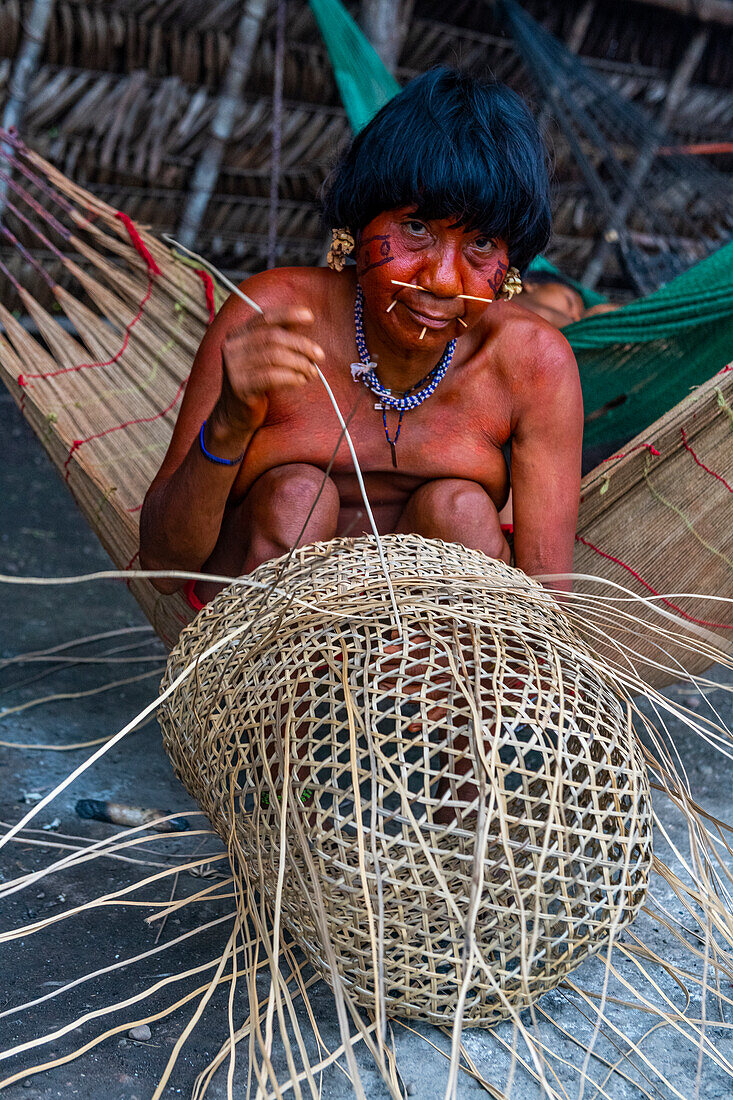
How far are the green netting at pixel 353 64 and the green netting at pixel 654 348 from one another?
110cm

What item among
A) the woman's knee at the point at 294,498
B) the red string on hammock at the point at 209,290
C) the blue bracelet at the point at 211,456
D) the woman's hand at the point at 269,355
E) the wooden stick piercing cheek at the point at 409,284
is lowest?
the red string on hammock at the point at 209,290

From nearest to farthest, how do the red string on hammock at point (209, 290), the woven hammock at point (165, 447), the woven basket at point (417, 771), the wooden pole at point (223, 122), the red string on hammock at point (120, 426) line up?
the woven basket at point (417, 771)
the woven hammock at point (165, 447)
the red string on hammock at point (120, 426)
the red string on hammock at point (209, 290)
the wooden pole at point (223, 122)

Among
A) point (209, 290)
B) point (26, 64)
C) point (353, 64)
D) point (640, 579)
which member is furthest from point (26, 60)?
point (640, 579)

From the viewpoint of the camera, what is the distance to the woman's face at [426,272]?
1.25 meters

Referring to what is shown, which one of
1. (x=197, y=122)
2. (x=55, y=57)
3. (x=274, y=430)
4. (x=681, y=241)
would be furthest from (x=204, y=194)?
(x=274, y=430)

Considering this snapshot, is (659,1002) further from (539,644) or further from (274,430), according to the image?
(274,430)

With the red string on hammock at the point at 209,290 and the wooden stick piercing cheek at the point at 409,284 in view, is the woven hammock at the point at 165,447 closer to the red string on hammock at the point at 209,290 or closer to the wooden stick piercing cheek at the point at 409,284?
the red string on hammock at the point at 209,290

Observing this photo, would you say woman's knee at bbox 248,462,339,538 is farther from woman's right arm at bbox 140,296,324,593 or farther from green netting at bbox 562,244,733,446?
green netting at bbox 562,244,733,446

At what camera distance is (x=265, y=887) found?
98cm

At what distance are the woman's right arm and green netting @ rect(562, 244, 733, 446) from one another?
2.84 feet

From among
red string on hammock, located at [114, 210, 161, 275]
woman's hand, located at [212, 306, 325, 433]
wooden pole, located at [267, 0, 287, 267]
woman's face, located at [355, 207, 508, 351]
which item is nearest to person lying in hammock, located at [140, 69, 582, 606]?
woman's face, located at [355, 207, 508, 351]

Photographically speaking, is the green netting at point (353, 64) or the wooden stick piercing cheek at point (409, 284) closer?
the wooden stick piercing cheek at point (409, 284)

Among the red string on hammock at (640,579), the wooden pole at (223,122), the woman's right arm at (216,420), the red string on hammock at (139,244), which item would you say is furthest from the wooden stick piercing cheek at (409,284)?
the wooden pole at (223,122)

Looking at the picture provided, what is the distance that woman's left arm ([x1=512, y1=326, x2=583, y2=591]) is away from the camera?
1.42m
